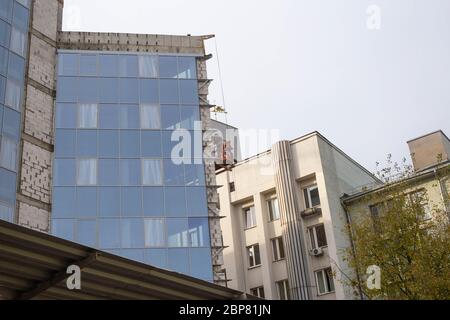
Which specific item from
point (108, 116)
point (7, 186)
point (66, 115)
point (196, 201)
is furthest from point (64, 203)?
point (196, 201)

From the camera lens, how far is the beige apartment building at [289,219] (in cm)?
3875

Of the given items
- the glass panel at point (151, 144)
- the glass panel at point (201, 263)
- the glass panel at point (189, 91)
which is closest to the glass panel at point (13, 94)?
the glass panel at point (151, 144)

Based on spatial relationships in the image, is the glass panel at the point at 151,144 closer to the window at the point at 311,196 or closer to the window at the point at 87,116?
the window at the point at 87,116

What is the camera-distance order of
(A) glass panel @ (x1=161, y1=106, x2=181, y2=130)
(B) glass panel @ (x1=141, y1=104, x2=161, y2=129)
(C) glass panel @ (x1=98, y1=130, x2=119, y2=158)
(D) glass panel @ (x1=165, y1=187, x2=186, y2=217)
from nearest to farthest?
(D) glass panel @ (x1=165, y1=187, x2=186, y2=217) < (C) glass panel @ (x1=98, y1=130, x2=119, y2=158) < (B) glass panel @ (x1=141, y1=104, x2=161, y2=129) < (A) glass panel @ (x1=161, y1=106, x2=181, y2=130)

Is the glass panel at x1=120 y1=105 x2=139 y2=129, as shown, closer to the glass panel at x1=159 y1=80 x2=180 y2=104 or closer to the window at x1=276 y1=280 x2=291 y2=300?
the glass panel at x1=159 y1=80 x2=180 y2=104

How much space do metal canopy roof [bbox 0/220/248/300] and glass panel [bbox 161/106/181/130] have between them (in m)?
22.4

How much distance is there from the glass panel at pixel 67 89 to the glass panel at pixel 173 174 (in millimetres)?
6569

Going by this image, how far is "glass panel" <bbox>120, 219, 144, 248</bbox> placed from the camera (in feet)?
109

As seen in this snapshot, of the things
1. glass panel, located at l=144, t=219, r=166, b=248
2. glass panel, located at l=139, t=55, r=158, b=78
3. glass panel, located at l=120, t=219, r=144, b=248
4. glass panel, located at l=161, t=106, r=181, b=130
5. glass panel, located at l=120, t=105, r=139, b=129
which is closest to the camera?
glass panel, located at l=120, t=219, r=144, b=248

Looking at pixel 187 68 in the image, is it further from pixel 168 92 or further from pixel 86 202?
pixel 86 202

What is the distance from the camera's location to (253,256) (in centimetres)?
4241

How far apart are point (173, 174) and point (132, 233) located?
4285mm

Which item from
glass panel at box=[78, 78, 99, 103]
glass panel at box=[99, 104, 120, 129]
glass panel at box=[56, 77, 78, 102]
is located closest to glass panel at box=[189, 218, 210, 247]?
glass panel at box=[99, 104, 120, 129]
